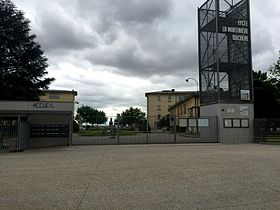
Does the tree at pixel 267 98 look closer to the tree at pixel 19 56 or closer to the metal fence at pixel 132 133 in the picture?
the metal fence at pixel 132 133

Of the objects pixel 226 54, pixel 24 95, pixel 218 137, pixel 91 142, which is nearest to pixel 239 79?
pixel 226 54

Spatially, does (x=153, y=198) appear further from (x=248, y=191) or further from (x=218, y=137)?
(x=218, y=137)

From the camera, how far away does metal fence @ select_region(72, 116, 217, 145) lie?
2641cm

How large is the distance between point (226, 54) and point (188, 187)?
23821 millimetres

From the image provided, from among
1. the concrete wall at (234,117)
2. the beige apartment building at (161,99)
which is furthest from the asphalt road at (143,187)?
the beige apartment building at (161,99)

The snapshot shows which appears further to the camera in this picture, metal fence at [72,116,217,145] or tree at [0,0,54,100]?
tree at [0,0,54,100]

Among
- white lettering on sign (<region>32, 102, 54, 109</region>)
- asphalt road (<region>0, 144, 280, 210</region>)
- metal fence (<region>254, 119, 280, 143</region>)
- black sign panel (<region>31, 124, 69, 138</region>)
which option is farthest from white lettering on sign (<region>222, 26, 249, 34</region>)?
asphalt road (<region>0, 144, 280, 210</region>)

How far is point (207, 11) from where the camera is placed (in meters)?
31.1

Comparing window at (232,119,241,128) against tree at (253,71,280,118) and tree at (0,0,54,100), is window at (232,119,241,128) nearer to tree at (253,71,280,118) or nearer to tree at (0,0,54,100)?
tree at (253,71,280,118)

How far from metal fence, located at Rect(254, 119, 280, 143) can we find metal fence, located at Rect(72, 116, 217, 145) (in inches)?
165

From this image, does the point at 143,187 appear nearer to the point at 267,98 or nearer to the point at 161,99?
A: the point at 267,98

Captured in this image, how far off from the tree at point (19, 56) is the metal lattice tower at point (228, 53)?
19.1m

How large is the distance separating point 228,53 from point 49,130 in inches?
694

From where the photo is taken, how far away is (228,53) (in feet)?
97.0
